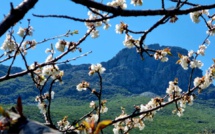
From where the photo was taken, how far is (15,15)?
2.16 metres

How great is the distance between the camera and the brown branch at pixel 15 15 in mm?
2090

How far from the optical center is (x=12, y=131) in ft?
6.52

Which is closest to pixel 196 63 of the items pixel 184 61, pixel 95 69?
pixel 184 61

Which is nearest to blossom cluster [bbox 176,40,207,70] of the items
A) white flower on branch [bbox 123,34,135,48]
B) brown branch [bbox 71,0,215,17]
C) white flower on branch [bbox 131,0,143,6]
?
white flower on branch [bbox 123,34,135,48]

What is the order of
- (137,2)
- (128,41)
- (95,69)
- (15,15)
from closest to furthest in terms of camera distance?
(15,15), (137,2), (128,41), (95,69)

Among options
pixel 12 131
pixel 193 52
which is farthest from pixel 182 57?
pixel 12 131

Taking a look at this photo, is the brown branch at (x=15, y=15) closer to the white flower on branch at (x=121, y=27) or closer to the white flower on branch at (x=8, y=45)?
the white flower on branch at (x=121, y=27)

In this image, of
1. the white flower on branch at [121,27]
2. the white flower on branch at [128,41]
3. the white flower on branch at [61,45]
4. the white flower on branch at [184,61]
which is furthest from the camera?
the white flower on branch at [184,61]

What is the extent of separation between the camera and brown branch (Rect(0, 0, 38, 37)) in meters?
2.09

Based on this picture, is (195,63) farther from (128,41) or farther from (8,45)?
(8,45)

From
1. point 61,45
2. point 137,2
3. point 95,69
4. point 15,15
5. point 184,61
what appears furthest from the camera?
point 184,61

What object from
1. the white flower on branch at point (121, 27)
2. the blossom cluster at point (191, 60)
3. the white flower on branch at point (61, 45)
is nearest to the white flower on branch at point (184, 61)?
the blossom cluster at point (191, 60)

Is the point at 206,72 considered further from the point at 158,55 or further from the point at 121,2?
the point at 121,2

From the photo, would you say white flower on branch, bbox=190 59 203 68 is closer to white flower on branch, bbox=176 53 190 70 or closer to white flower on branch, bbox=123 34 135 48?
white flower on branch, bbox=176 53 190 70
